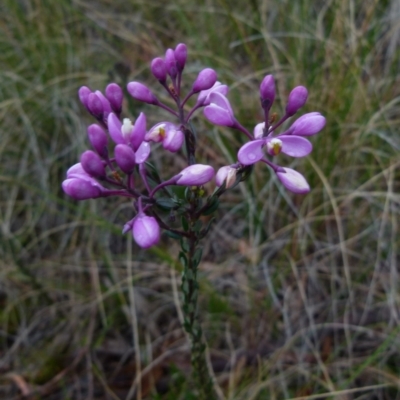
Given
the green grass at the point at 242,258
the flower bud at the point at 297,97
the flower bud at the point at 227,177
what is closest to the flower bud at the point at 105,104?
the flower bud at the point at 227,177

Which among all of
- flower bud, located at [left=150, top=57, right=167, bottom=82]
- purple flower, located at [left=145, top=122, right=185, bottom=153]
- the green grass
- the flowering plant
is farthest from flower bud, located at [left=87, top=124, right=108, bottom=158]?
the green grass

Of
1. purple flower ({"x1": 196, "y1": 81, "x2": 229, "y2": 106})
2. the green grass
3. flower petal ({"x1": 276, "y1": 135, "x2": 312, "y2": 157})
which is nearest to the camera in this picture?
flower petal ({"x1": 276, "y1": 135, "x2": 312, "y2": 157})

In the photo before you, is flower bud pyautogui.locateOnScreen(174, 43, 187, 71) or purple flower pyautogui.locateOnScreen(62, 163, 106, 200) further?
flower bud pyautogui.locateOnScreen(174, 43, 187, 71)

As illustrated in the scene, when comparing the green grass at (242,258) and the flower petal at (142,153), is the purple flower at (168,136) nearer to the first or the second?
the flower petal at (142,153)

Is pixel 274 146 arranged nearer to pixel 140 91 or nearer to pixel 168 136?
pixel 168 136

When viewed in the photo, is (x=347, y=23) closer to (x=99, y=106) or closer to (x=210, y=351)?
(x=210, y=351)

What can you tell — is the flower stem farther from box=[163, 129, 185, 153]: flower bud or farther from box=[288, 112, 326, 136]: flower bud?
box=[288, 112, 326, 136]: flower bud
